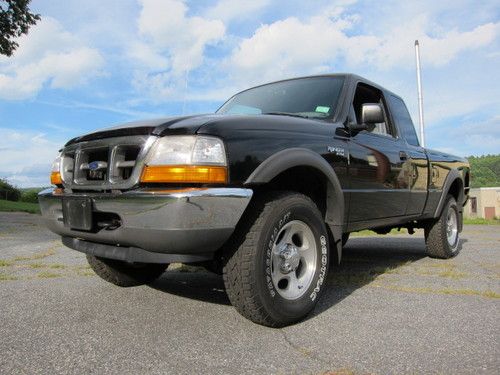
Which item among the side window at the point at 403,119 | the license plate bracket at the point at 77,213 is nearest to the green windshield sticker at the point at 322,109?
the side window at the point at 403,119

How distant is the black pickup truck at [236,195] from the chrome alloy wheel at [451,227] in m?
2.34

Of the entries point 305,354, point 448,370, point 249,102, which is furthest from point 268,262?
point 249,102

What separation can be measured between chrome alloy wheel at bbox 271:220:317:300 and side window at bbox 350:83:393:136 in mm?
1384

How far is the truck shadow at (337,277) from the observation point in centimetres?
353

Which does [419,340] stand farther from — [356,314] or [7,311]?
[7,311]

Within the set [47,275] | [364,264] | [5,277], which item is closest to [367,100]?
[364,264]

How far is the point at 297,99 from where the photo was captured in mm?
3900

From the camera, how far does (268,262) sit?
2650 millimetres

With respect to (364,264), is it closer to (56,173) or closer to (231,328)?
(231,328)

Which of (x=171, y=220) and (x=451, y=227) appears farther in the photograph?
(x=451, y=227)

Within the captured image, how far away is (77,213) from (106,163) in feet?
1.18

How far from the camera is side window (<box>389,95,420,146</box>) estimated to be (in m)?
4.92

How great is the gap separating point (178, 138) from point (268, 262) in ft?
2.96

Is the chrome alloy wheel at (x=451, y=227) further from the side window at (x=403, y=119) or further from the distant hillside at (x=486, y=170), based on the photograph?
the distant hillside at (x=486, y=170)
